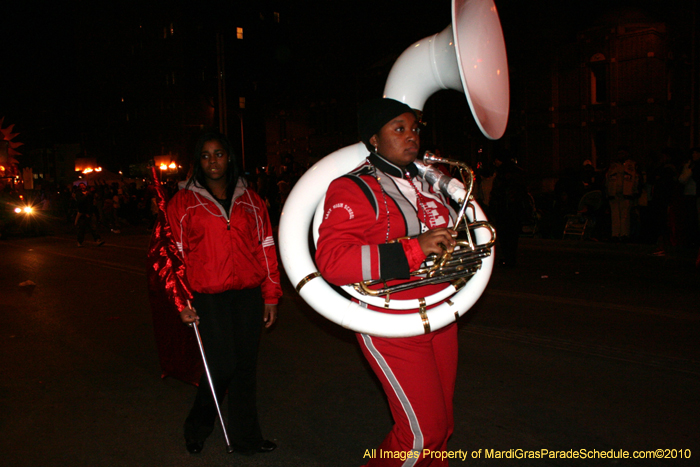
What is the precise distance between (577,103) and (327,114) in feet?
48.7

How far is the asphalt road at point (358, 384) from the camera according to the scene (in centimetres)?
349

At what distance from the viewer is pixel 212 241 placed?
10.5 feet

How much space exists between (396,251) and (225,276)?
1.27m

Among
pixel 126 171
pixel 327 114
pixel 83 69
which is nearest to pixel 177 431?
pixel 327 114

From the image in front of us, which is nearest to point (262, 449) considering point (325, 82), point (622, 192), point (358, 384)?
point (358, 384)

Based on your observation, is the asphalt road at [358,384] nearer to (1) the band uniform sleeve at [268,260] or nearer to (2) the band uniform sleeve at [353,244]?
(1) the band uniform sleeve at [268,260]

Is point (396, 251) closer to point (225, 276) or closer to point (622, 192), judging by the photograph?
point (225, 276)

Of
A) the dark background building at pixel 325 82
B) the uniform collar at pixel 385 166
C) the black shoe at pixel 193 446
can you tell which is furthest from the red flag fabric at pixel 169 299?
the dark background building at pixel 325 82

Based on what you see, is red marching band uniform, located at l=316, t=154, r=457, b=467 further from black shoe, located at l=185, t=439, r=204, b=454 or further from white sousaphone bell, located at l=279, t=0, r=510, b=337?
black shoe, located at l=185, t=439, r=204, b=454

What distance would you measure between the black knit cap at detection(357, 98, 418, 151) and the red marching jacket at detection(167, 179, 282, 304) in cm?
104

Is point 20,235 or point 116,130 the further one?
point 116,130

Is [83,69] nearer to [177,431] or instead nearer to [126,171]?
[126,171]

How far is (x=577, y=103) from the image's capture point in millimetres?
26469

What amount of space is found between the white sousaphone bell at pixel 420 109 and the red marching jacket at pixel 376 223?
0.15 m
